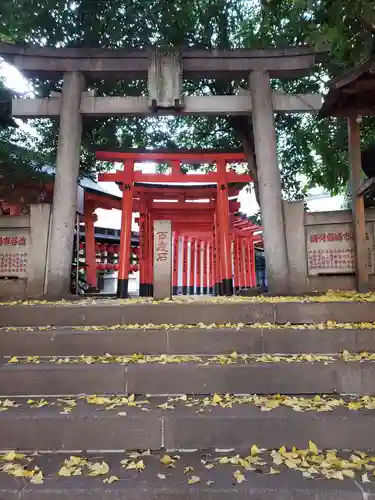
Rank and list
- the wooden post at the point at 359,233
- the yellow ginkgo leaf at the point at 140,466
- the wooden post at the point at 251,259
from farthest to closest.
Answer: the wooden post at the point at 251,259 → the wooden post at the point at 359,233 → the yellow ginkgo leaf at the point at 140,466

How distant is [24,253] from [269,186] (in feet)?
13.7

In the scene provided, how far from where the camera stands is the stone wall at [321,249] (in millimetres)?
6469

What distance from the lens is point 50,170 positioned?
A: 11.8 m

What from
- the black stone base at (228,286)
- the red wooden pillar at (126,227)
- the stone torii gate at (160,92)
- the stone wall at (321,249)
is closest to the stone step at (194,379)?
the stone wall at (321,249)

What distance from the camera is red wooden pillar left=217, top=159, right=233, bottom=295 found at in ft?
35.5

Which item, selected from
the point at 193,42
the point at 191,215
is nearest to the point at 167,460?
the point at 193,42

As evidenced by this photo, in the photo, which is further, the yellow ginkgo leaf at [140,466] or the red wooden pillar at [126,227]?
the red wooden pillar at [126,227]

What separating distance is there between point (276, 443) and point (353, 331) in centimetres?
159

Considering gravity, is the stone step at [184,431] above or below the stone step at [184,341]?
below

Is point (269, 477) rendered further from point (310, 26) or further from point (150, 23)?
point (150, 23)

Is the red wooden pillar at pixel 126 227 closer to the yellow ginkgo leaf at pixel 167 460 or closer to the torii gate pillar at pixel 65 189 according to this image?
the torii gate pillar at pixel 65 189

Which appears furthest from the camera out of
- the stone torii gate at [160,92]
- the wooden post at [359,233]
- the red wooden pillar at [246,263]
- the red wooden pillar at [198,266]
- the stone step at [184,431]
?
the red wooden pillar at [246,263]

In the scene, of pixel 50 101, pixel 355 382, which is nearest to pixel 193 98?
pixel 50 101

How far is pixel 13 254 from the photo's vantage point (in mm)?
6582
